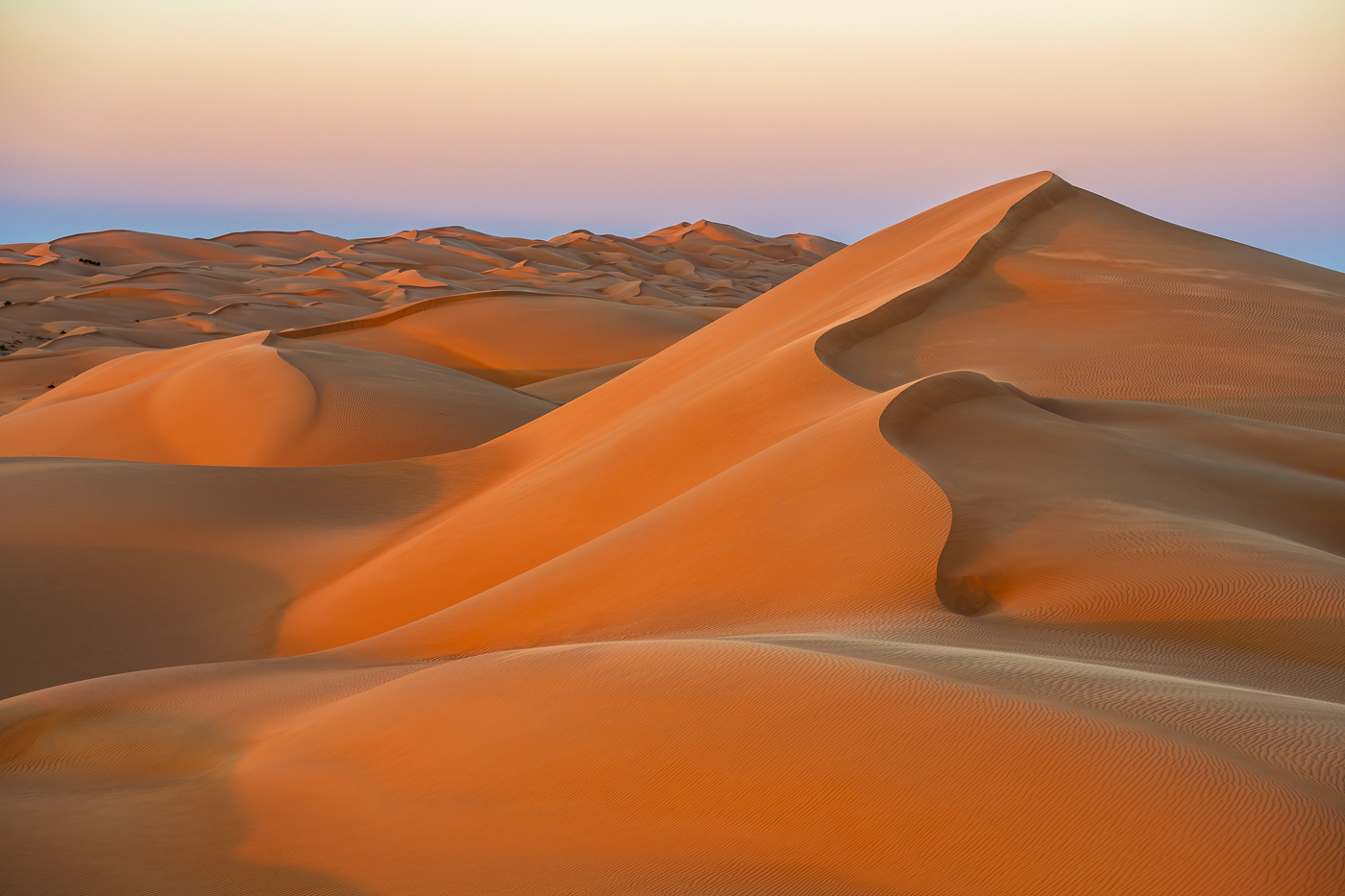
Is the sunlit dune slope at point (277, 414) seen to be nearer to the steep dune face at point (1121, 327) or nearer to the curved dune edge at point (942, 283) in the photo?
the curved dune edge at point (942, 283)

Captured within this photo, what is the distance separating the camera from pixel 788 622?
3094mm

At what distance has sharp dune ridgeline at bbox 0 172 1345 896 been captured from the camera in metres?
1.84

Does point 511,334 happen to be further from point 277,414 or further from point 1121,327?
point 1121,327

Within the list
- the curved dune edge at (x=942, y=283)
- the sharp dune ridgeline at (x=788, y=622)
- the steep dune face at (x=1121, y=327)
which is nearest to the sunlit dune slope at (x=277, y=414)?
the sharp dune ridgeline at (x=788, y=622)

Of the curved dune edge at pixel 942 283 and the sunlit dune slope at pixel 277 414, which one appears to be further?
the sunlit dune slope at pixel 277 414

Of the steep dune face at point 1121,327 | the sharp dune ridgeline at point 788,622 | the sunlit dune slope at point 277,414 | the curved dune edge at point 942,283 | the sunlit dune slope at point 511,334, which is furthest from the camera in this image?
the sunlit dune slope at point 511,334

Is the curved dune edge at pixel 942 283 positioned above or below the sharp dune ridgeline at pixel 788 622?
above

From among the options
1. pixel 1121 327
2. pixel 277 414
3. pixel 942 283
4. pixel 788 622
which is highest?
pixel 942 283

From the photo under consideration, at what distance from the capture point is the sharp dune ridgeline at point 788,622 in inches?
72.4

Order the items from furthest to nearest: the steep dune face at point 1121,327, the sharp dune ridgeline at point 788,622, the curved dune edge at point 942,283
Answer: the curved dune edge at point 942,283, the steep dune face at point 1121,327, the sharp dune ridgeline at point 788,622

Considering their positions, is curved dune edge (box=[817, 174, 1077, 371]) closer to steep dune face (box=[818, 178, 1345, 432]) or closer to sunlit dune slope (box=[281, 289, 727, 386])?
steep dune face (box=[818, 178, 1345, 432])

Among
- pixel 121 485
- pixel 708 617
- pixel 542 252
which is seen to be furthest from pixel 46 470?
pixel 542 252

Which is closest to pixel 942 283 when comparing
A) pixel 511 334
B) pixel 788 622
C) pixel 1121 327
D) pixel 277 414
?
pixel 1121 327

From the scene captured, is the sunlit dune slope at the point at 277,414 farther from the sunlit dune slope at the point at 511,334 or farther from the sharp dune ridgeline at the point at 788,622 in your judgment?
the sunlit dune slope at the point at 511,334
